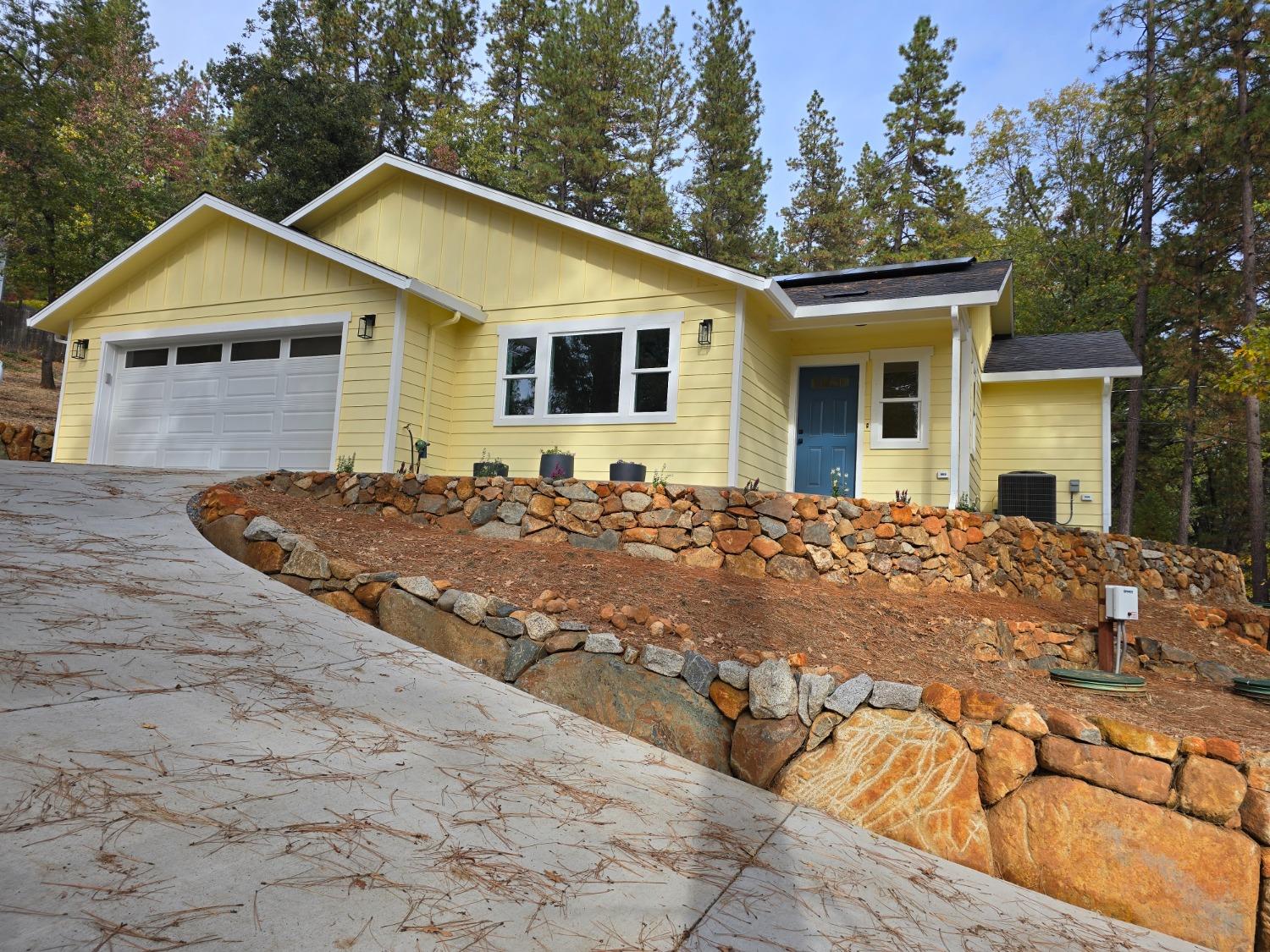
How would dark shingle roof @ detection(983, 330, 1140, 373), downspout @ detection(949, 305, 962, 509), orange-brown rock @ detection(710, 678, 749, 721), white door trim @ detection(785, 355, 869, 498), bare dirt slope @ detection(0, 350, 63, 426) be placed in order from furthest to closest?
bare dirt slope @ detection(0, 350, 63, 426) < dark shingle roof @ detection(983, 330, 1140, 373) < white door trim @ detection(785, 355, 869, 498) < downspout @ detection(949, 305, 962, 509) < orange-brown rock @ detection(710, 678, 749, 721)

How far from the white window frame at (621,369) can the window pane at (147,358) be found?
5.44 metres

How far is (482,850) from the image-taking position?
221 cm

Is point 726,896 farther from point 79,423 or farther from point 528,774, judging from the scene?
point 79,423

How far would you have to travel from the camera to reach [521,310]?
33.6 ft

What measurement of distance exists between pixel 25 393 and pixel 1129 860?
21.3m

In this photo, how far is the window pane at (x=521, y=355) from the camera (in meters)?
10.2

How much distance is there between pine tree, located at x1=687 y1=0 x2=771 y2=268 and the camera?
24.2 meters

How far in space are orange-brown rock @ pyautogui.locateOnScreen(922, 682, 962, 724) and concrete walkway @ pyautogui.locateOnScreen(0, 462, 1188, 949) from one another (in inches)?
24.0

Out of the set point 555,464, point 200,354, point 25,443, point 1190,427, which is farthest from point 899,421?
point 25,443

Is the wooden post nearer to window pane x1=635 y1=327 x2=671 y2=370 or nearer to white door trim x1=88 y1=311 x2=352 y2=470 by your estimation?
window pane x1=635 y1=327 x2=671 y2=370

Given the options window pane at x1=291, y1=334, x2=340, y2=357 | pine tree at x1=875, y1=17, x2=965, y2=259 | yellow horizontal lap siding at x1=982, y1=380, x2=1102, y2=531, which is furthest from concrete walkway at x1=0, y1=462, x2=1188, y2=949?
pine tree at x1=875, y1=17, x2=965, y2=259

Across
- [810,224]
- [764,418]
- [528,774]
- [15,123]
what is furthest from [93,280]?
[810,224]

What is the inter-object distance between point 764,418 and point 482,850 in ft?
26.4

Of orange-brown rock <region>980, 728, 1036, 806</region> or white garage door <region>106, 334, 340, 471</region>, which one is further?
white garage door <region>106, 334, 340, 471</region>
